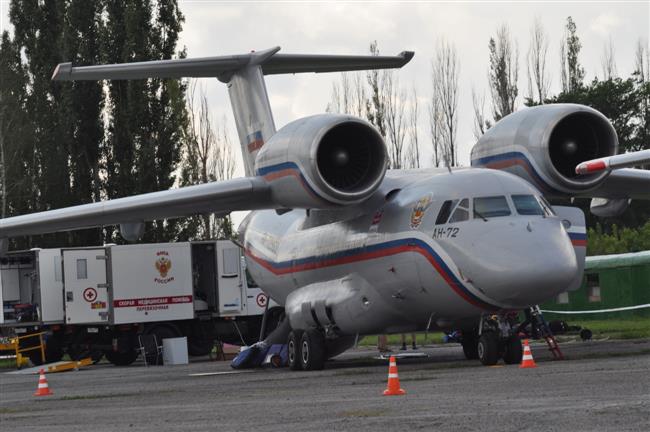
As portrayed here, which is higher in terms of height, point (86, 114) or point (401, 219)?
point (86, 114)

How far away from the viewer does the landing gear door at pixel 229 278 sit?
31250mm

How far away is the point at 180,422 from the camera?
39.1 feet

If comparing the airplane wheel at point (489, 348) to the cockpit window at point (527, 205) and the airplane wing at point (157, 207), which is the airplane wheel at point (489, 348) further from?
the airplane wing at point (157, 207)

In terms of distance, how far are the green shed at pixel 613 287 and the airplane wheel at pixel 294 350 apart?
15.9m

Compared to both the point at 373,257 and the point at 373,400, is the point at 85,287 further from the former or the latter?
the point at 373,400

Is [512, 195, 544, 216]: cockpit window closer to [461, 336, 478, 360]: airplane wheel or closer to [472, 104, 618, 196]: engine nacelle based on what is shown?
[472, 104, 618, 196]: engine nacelle

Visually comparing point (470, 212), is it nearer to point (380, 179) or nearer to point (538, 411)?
point (380, 179)

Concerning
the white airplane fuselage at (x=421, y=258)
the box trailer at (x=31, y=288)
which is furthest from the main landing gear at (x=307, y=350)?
the box trailer at (x=31, y=288)

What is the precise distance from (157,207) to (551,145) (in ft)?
22.7

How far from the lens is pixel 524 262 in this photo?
56.2 feet

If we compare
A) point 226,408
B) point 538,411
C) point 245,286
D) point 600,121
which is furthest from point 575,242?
point 245,286

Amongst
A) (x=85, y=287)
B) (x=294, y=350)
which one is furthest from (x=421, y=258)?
(x=85, y=287)

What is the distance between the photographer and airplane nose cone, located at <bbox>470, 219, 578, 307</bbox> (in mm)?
17141

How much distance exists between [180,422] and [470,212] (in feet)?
24.7
